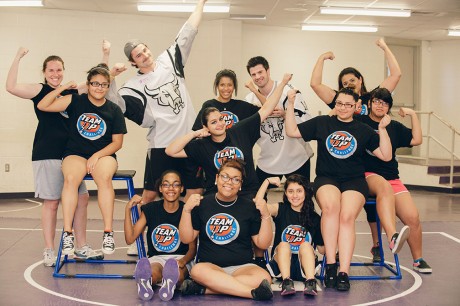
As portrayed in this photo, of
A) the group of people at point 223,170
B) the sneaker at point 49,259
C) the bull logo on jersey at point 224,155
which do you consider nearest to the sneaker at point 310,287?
the group of people at point 223,170

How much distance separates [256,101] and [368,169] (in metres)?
1.22

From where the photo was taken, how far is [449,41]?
46.5 feet

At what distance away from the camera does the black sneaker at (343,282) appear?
16.0ft

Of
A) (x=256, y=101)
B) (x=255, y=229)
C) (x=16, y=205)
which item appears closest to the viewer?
(x=255, y=229)

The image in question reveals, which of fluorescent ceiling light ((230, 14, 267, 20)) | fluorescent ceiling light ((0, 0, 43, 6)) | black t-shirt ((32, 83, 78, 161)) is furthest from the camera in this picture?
fluorescent ceiling light ((230, 14, 267, 20))

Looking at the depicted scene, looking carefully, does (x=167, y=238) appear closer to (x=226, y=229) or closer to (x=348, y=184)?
(x=226, y=229)

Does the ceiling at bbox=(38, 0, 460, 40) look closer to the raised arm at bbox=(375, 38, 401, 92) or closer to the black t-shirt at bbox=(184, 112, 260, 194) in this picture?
the raised arm at bbox=(375, 38, 401, 92)

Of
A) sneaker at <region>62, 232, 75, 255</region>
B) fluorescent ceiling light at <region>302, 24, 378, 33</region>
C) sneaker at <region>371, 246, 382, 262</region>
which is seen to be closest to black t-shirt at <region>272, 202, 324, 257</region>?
sneaker at <region>371, 246, 382, 262</region>

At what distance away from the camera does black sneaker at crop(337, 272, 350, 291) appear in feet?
16.0

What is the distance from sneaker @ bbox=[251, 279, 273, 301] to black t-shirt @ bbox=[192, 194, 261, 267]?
30 cm

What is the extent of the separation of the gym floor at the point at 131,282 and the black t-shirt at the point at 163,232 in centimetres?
37

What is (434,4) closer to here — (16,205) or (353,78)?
(353,78)

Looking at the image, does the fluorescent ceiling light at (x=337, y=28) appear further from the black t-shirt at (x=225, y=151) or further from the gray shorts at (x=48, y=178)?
the gray shorts at (x=48, y=178)

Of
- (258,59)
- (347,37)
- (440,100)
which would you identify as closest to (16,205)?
(258,59)
